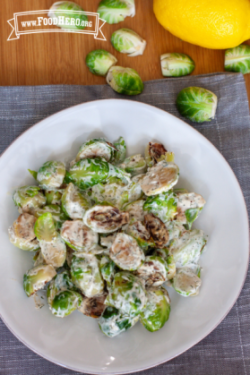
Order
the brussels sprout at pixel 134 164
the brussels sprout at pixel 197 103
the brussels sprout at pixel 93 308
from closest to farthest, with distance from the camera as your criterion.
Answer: the brussels sprout at pixel 93 308 < the brussels sprout at pixel 134 164 < the brussels sprout at pixel 197 103

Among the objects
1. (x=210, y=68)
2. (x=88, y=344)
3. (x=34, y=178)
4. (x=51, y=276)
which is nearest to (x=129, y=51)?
(x=210, y=68)

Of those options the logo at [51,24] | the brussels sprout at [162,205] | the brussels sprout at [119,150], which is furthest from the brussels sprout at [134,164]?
the logo at [51,24]

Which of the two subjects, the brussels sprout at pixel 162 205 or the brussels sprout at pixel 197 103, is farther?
the brussels sprout at pixel 197 103

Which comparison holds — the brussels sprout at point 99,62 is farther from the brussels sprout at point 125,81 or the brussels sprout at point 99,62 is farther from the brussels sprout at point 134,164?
the brussels sprout at point 134,164

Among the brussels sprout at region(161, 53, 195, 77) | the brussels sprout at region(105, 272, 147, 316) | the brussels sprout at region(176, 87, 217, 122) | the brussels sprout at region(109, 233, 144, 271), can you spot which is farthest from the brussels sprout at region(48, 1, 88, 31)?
the brussels sprout at region(105, 272, 147, 316)

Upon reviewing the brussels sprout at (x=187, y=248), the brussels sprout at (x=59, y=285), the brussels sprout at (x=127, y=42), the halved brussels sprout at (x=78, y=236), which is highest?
the brussels sprout at (x=127, y=42)

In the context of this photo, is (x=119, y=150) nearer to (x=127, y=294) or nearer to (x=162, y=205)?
(x=162, y=205)

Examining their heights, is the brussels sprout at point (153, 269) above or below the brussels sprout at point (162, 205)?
below
